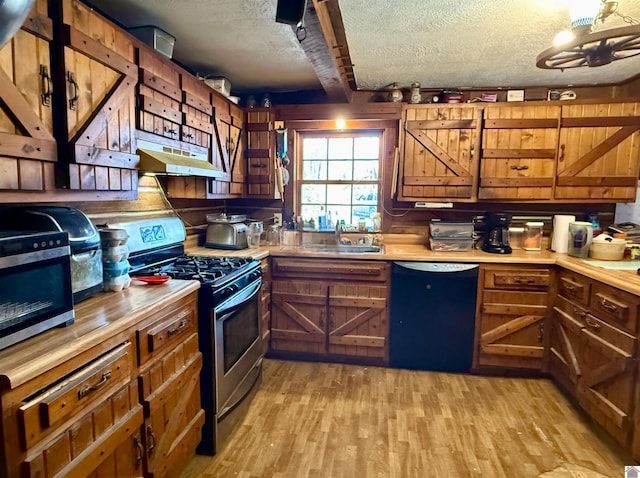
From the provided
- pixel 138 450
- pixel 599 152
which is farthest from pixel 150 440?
pixel 599 152

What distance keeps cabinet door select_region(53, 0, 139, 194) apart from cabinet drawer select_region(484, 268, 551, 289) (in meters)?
2.46

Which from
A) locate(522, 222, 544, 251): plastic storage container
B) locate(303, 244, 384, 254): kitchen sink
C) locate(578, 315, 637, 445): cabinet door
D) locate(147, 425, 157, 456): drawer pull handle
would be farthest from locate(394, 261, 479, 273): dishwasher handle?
locate(147, 425, 157, 456): drawer pull handle

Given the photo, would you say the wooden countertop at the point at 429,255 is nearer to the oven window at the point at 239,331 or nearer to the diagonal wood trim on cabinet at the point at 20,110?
the oven window at the point at 239,331

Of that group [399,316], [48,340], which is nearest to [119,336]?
[48,340]

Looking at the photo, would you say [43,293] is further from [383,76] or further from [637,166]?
[637,166]

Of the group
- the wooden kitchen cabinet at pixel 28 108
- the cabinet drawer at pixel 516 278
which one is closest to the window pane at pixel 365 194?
the cabinet drawer at pixel 516 278

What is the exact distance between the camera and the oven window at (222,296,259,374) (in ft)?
6.84

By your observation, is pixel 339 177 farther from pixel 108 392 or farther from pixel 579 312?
pixel 108 392

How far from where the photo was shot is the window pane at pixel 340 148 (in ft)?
11.8

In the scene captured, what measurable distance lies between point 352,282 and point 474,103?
1.79 m

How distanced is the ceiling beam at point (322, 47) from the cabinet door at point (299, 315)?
1.54 metres

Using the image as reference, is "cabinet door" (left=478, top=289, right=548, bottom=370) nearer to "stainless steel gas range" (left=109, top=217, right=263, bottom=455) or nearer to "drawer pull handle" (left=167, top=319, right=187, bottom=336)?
"stainless steel gas range" (left=109, top=217, right=263, bottom=455)

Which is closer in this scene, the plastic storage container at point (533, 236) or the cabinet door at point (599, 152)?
the cabinet door at point (599, 152)

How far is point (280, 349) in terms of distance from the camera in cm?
314
